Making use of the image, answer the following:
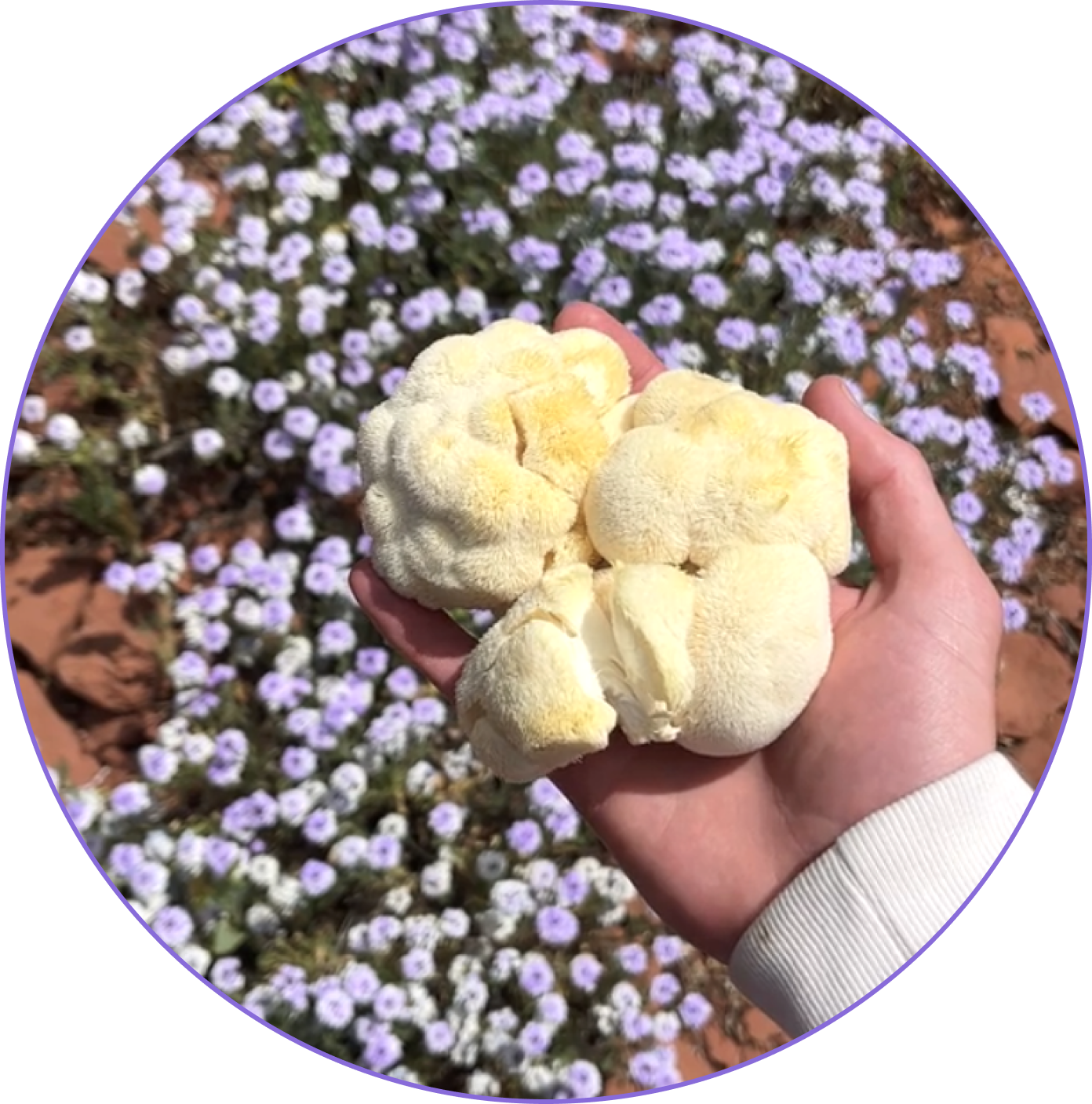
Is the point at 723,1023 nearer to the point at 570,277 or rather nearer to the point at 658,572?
the point at 658,572

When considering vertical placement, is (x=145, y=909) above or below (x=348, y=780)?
below

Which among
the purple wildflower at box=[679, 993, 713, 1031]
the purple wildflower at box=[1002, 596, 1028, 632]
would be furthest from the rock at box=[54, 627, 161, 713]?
the purple wildflower at box=[1002, 596, 1028, 632]

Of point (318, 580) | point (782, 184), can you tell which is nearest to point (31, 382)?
point (318, 580)

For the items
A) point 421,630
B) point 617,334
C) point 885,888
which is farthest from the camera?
point 617,334

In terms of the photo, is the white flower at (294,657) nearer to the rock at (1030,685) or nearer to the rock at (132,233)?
the rock at (132,233)


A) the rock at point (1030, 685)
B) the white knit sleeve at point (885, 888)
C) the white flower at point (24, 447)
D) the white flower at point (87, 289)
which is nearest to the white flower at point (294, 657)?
the white flower at point (24, 447)

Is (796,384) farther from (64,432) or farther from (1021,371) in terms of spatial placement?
(64,432)

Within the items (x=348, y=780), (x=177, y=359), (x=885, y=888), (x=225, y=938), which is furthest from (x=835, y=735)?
(x=177, y=359)
